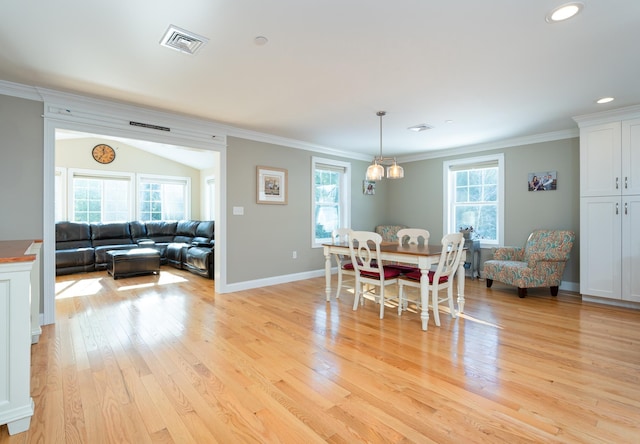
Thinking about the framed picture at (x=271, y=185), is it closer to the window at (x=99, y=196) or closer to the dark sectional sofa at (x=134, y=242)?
the dark sectional sofa at (x=134, y=242)

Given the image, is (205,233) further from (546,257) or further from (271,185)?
(546,257)

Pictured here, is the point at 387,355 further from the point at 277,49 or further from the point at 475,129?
the point at 475,129

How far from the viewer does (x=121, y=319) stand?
10.7 feet

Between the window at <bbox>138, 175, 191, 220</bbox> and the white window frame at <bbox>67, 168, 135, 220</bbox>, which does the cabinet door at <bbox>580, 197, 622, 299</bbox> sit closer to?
the window at <bbox>138, 175, 191, 220</bbox>

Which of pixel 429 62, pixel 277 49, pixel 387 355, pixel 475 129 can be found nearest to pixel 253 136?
pixel 277 49

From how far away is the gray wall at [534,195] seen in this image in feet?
14.8

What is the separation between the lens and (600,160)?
12.7ft

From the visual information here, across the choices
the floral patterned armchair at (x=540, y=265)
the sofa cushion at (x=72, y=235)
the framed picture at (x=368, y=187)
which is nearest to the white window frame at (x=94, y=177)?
the sofa cushion at (x=72, y=235)

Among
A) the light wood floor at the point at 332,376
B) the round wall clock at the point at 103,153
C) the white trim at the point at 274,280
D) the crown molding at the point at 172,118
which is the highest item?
the round wall clock at the point at 103,153

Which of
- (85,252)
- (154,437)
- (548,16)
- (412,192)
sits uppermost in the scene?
(548,16)

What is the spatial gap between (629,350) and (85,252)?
7.58 m

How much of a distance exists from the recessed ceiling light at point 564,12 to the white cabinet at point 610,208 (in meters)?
2.60

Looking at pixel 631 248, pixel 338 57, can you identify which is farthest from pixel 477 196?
pixel 338 57

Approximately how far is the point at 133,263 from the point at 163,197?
3110 mm
